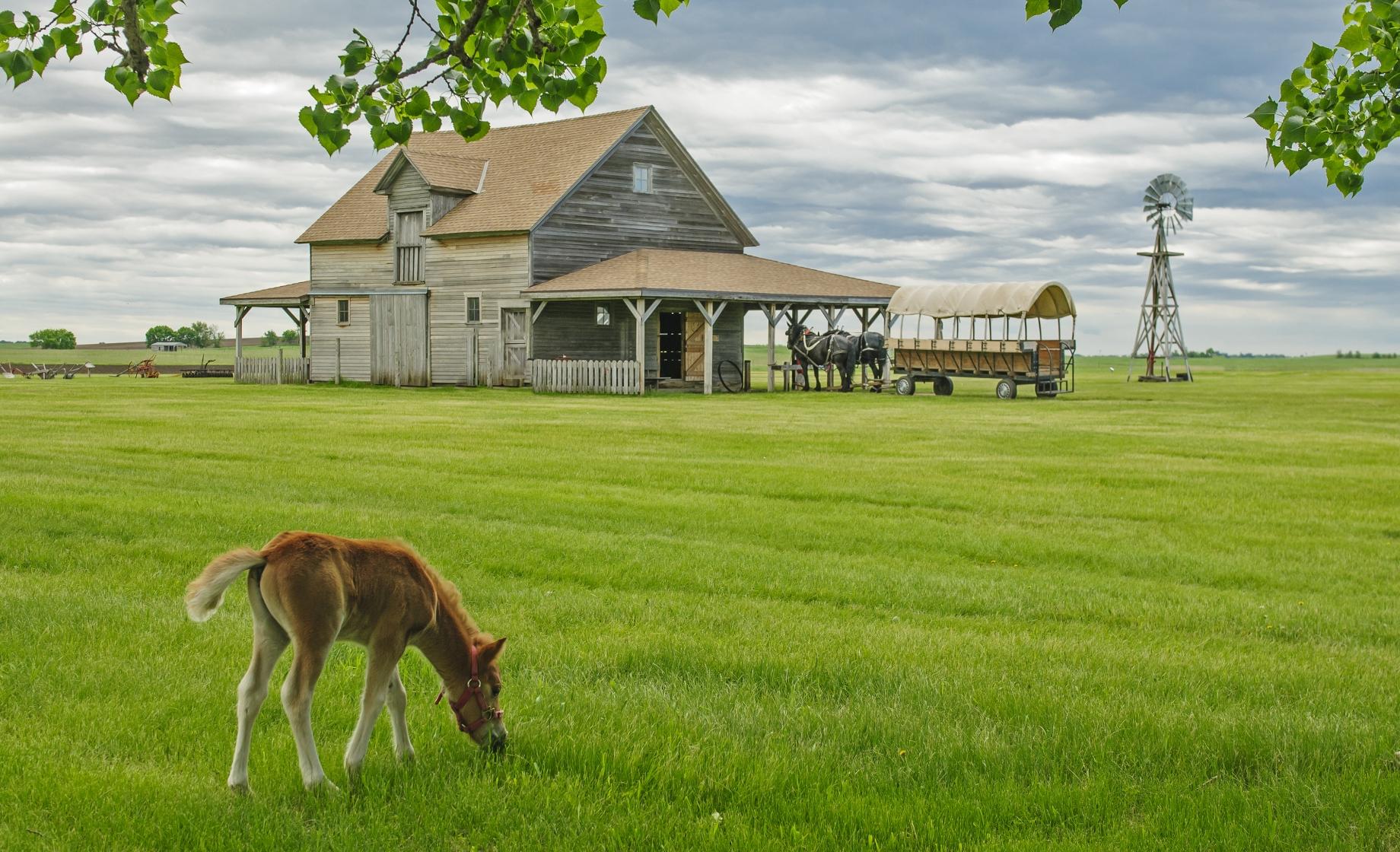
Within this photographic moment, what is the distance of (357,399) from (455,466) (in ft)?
64.9

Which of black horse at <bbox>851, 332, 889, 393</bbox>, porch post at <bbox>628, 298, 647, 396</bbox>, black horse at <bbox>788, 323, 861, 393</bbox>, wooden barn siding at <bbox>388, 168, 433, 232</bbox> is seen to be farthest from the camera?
wooden barn siding at <bbox>388, 168, 433, 232</bbox>

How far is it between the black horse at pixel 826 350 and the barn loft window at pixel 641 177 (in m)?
7.68

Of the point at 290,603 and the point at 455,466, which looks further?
the point at 455,466

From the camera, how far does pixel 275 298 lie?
2062 inches

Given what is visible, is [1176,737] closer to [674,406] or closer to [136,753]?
[136,753]

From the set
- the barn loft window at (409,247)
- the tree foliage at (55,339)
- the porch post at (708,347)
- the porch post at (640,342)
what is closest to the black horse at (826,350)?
the porch post at (708,347)

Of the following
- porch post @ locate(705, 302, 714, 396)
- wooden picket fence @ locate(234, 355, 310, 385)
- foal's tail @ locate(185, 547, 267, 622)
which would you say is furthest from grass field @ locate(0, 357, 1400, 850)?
wooden picket fence @ locate(234, 355, 310, 385)

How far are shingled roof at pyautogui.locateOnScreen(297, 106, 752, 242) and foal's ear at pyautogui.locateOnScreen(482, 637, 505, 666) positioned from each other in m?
38.1

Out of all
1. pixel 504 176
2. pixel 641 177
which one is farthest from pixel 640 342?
pixel 504 176

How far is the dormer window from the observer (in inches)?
1781

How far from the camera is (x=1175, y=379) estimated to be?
65.3 meters

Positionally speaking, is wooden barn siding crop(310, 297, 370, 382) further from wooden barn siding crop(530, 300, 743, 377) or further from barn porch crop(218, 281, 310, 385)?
wooden barn siding crop(530, 300, 743, 377)

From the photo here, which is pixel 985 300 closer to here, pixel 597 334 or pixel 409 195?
pixel 597 334

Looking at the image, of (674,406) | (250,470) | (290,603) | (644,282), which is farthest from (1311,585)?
(644,282)
